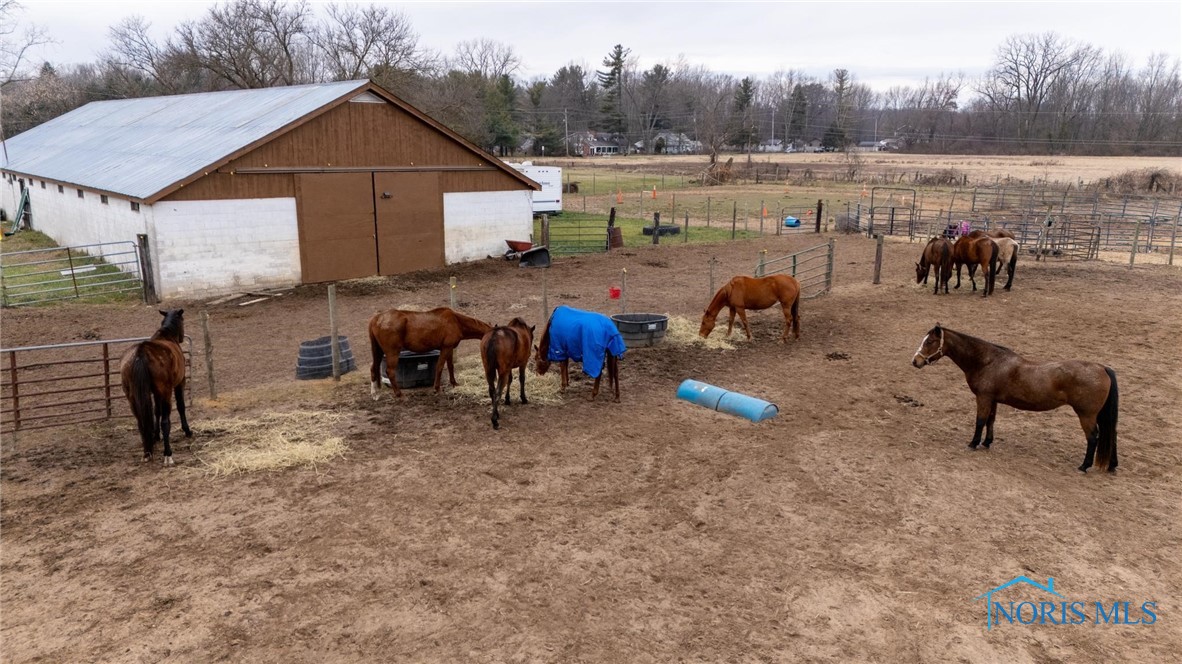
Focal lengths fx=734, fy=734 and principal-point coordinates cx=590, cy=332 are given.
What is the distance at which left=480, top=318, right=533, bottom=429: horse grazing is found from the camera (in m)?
8.41

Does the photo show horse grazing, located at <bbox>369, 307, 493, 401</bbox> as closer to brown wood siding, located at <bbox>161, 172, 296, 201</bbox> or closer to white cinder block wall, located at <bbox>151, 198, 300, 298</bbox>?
white cinder block wall, located at <bbox>151, 198, 300, 298</bbox>

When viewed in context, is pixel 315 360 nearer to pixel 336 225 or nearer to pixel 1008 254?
pixel 336 225

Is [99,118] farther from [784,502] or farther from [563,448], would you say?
[784,502]

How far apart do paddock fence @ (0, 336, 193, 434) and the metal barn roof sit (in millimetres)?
5060

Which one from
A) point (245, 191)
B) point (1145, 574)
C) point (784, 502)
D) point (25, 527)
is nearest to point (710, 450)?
point (784, 502)

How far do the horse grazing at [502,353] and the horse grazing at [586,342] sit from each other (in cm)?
40

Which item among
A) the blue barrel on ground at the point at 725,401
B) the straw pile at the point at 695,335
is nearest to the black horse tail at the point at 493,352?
the blue barrel on ground at the point at 725,401

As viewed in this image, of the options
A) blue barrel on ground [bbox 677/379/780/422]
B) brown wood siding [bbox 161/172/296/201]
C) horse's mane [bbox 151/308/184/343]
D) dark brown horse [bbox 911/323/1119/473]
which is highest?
brown wood siding [bbox 161/172/296/201]

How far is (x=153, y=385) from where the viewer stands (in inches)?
285

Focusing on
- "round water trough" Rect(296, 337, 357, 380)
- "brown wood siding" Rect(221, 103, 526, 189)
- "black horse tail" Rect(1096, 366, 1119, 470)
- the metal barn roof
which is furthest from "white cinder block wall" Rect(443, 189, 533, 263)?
"black horse tail" Rect(1096, 366, 1119, 470)

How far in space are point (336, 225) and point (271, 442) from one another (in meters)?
10.6

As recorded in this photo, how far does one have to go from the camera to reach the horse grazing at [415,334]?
360 inches

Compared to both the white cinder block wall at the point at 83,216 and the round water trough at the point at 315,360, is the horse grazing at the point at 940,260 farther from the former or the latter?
the white cinder block wall at the point at 83,216

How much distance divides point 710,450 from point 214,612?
192 inches
